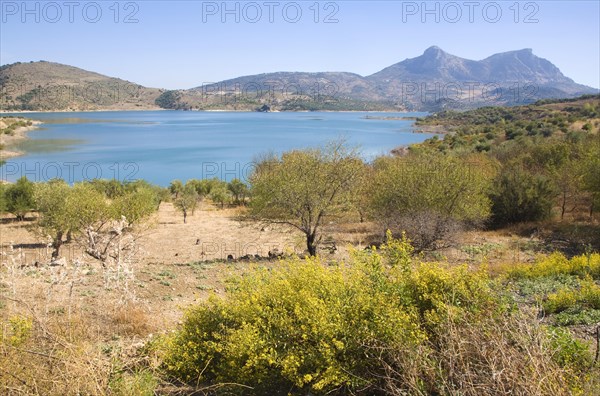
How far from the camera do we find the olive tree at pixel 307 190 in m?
19.2

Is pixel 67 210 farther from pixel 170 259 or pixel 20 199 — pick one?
pixel 20 199

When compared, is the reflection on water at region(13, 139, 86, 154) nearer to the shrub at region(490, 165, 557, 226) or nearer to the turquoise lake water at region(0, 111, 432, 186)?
the turquoise lake water at region(0, 111, 432, 186)

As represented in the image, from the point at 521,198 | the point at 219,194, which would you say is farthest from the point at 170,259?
the point at 219,194

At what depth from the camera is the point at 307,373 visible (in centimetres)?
596

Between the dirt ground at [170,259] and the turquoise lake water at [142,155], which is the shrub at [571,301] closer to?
the dirt ground at [170,259]

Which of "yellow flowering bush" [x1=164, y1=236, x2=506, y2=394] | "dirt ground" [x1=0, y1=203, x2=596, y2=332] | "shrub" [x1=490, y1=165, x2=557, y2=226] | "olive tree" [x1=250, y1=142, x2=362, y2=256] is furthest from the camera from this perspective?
"shrub" [x1=490, y1=165, x2=557, y2=226]

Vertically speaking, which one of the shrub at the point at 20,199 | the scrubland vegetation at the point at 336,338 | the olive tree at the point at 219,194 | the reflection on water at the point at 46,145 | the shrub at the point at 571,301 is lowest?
the olive tree at the point at 219,194

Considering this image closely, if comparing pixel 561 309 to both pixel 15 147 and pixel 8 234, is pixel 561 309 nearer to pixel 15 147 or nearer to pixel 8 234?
pixel 8 234

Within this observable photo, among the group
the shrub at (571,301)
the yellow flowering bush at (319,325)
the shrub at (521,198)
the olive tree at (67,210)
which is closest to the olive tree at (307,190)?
the olive tree at (67,210)

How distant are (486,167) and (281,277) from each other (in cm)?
3196

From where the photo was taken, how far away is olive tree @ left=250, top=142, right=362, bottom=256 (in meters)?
19.2

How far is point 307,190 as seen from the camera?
62.6ft

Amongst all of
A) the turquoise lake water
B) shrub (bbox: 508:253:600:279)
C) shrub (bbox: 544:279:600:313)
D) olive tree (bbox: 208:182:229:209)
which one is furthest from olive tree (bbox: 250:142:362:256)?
the turquoise lake water

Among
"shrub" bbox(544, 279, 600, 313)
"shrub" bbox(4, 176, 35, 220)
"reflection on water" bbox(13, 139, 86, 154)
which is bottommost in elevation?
"shrub" bbox(4, 176, 35, 220)
